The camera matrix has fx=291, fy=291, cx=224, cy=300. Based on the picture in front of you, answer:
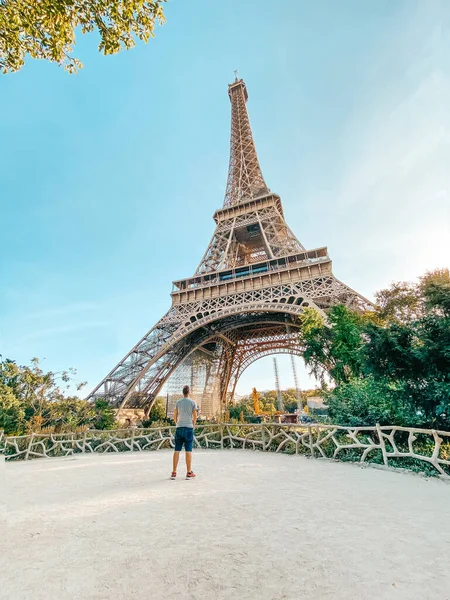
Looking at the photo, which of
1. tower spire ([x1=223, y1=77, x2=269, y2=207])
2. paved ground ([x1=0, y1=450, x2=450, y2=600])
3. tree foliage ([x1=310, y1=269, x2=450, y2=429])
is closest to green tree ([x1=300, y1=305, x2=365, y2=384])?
tree foliage ([x1=310, y1=269, x2=450, y2=429])

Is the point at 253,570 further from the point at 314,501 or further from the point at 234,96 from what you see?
the point at 234,96

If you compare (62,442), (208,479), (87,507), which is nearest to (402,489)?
(208,479)

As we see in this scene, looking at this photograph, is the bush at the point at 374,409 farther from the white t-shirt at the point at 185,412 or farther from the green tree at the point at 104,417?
the green tree at the point at 104,417

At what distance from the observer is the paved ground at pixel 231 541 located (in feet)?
5.20

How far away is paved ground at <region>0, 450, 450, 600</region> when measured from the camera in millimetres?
1584

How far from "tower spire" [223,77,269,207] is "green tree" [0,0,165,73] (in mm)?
19354

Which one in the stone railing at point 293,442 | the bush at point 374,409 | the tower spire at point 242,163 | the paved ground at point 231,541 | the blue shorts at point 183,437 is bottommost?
the paved ground at point 231,541

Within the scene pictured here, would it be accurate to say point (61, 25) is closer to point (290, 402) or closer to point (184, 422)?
point (184, 422)

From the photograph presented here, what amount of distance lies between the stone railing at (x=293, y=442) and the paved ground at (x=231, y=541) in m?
1.12

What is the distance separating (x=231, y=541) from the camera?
83.6 inches

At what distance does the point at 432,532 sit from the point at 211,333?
1721cm

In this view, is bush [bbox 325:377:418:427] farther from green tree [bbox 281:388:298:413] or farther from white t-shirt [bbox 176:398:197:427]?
green tree [bbox 281:388:298:413]

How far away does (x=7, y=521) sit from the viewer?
8.74ft

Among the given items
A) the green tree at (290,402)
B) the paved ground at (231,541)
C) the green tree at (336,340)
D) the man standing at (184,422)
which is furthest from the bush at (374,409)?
the green tree at (290,402)
